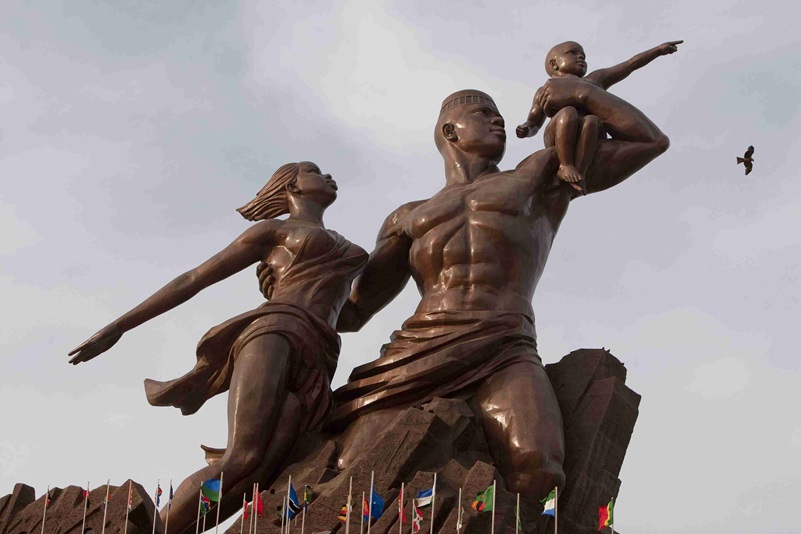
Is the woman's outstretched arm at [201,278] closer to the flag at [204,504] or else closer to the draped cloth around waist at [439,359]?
the draped cloth around waist at [439,359]

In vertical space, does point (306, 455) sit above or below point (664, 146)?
below

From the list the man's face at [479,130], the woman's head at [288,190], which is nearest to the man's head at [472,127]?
the man's face at [479,130]

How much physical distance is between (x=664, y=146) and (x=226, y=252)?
13.5ft

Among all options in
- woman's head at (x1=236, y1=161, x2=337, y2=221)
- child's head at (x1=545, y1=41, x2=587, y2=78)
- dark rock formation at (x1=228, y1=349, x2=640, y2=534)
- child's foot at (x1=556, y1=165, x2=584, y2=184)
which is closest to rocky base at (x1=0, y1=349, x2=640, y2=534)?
dark rock formation at (x1=228, y1=349, x2=640, y2=534)

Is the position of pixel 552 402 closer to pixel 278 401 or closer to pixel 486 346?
pixel 486 346

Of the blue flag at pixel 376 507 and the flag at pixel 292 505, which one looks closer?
the blue flag at pixel 376 507

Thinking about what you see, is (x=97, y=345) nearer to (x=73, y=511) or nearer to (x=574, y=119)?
(x=73, y=511)

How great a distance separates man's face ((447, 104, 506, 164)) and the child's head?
0.72 m

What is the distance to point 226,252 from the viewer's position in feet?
50.9

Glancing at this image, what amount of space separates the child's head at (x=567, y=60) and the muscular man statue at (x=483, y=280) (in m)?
0.53

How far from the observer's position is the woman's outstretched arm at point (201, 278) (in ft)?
50.6

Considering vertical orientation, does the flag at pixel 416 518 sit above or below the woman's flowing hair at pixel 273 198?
below

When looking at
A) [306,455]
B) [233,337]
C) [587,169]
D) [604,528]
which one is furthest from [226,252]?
[604,528]

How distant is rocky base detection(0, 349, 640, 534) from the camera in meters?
12.8
